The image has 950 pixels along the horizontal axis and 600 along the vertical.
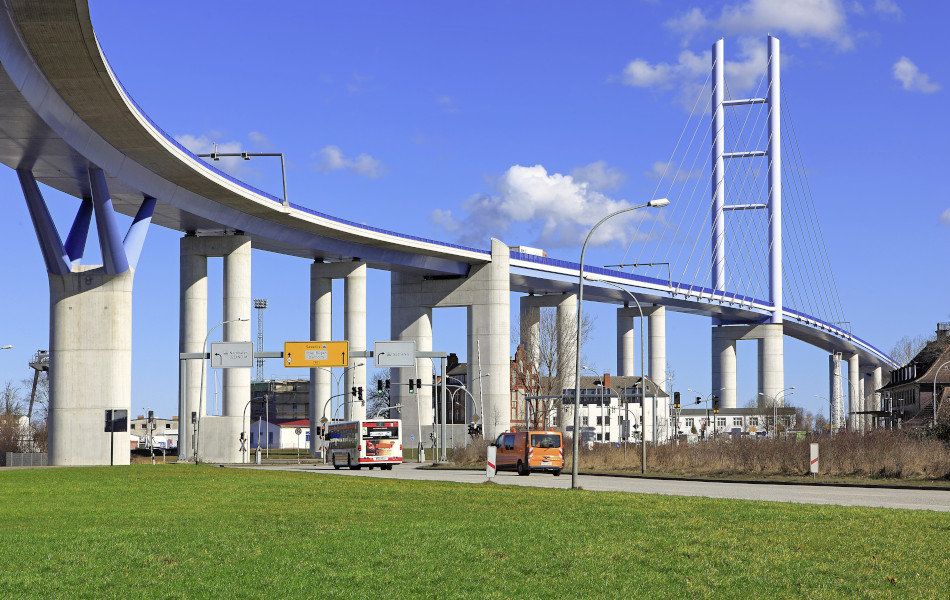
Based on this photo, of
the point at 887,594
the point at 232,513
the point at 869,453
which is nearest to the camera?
the point at 887,594

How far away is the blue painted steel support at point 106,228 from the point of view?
144 ft

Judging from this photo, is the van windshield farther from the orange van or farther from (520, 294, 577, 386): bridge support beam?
(520, 294, 577, 386): bridge support beam

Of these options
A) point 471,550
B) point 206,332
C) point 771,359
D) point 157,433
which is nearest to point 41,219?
point 206,332

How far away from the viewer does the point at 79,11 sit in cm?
2958

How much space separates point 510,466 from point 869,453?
13784 mm

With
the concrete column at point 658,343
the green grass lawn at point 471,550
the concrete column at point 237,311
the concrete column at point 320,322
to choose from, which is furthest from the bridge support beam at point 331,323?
the green grass lawn at point 471,550

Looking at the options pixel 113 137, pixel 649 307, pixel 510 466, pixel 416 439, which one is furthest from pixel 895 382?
pixel 113 137

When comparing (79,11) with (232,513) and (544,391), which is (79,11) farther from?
(544,391)

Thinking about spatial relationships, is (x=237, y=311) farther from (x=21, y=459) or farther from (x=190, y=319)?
(x=21, y=459)

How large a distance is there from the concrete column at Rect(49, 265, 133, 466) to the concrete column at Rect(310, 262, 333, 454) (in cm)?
3136

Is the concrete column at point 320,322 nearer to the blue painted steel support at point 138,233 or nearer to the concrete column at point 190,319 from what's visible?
the concrete column at point 190,319

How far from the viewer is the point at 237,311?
6469cm

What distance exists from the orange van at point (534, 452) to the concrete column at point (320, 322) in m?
35.0

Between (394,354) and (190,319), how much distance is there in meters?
11.5
